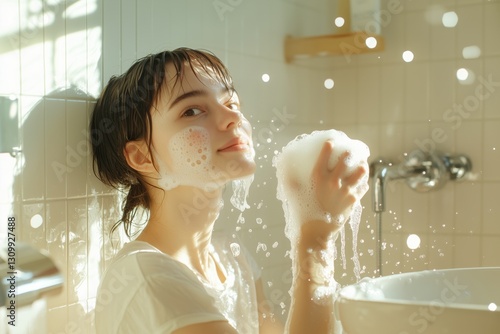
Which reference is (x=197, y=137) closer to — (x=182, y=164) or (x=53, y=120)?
(x=182, y=164)

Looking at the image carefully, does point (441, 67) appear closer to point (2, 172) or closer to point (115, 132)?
point (115, 132)

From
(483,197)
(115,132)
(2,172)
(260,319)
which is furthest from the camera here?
(483,197)

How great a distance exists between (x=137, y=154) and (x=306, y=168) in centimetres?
29

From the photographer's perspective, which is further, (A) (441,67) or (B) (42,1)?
(A) (441,67)

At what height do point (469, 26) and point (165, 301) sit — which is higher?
point (469, 26)

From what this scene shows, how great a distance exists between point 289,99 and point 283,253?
1.11ft

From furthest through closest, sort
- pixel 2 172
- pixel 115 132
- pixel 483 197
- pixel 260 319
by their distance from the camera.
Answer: pixel 483 197
pixel 260 319
pixel 115 132
pixel 2 172

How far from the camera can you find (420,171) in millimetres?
1390

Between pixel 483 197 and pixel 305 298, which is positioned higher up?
pixel 483 197

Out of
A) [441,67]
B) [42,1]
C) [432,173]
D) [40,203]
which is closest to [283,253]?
[432,173]

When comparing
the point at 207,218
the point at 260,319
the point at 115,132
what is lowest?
the point at 260,319

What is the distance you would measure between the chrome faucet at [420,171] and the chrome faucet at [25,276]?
0.73 m

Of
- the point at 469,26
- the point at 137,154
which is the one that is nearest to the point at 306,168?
the point at 137,154

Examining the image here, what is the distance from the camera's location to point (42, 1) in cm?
92
